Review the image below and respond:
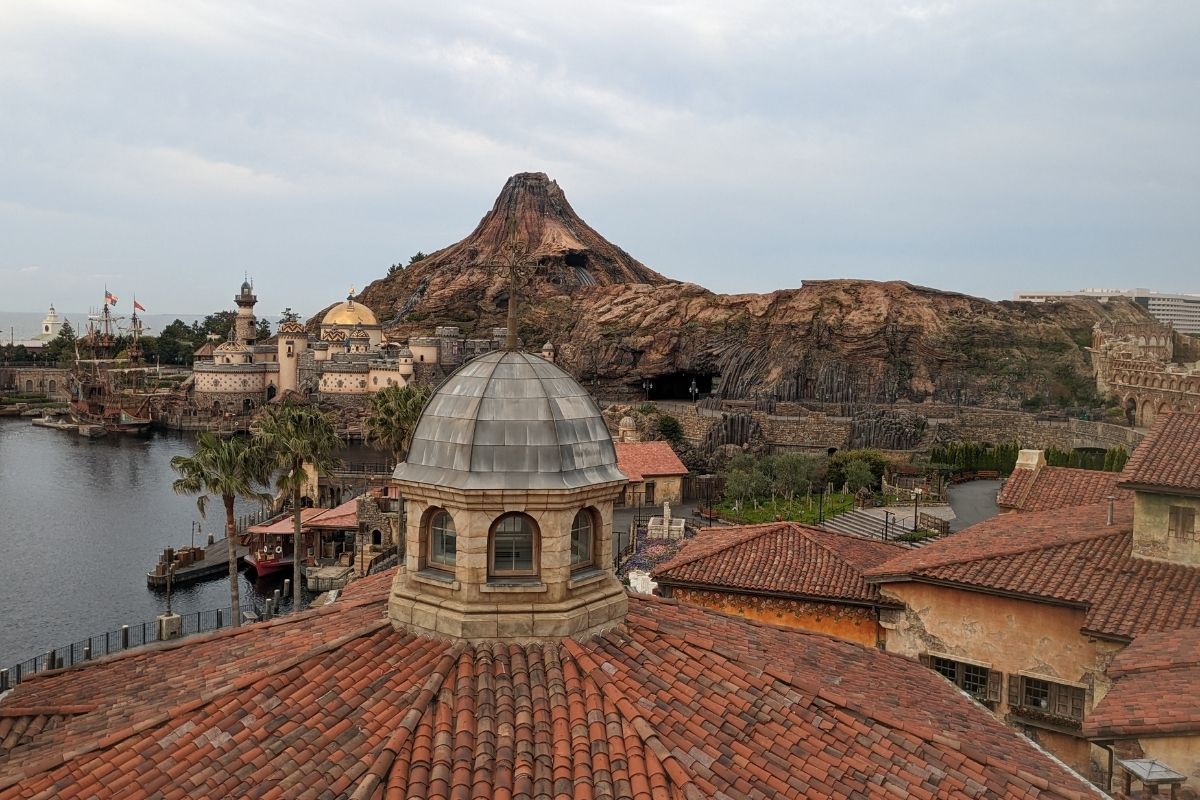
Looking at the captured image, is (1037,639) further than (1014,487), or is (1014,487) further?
(1014,487)

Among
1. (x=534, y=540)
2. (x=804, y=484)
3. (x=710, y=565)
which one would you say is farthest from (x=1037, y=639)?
(x=804, y=484)

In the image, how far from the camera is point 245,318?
496 ft

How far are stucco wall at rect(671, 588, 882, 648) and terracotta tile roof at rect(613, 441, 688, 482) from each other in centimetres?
3552

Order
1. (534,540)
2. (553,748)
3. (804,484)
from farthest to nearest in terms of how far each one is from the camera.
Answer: (804,484) < (534,540) < (553,748)

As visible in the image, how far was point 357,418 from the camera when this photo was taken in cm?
11669

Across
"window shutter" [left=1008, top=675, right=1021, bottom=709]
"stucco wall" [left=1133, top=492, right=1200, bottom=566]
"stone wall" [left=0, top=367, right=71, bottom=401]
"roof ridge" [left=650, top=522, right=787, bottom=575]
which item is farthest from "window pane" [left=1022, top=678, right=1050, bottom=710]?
"stone wall" [left=0, top=367, right=71, bottom=401]

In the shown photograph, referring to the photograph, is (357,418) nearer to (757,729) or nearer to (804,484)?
(804,484)

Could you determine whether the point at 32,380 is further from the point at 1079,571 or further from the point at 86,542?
the point at 1079,571

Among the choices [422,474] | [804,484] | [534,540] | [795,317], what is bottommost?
[804,484]

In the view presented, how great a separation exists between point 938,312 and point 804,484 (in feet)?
168

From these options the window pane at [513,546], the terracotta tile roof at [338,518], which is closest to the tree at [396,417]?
the terracotta tile roof at [338,518]

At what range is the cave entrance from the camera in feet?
348

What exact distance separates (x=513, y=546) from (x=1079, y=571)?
1345cm

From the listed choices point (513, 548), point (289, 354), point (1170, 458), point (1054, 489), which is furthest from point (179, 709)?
point (289, 354)
